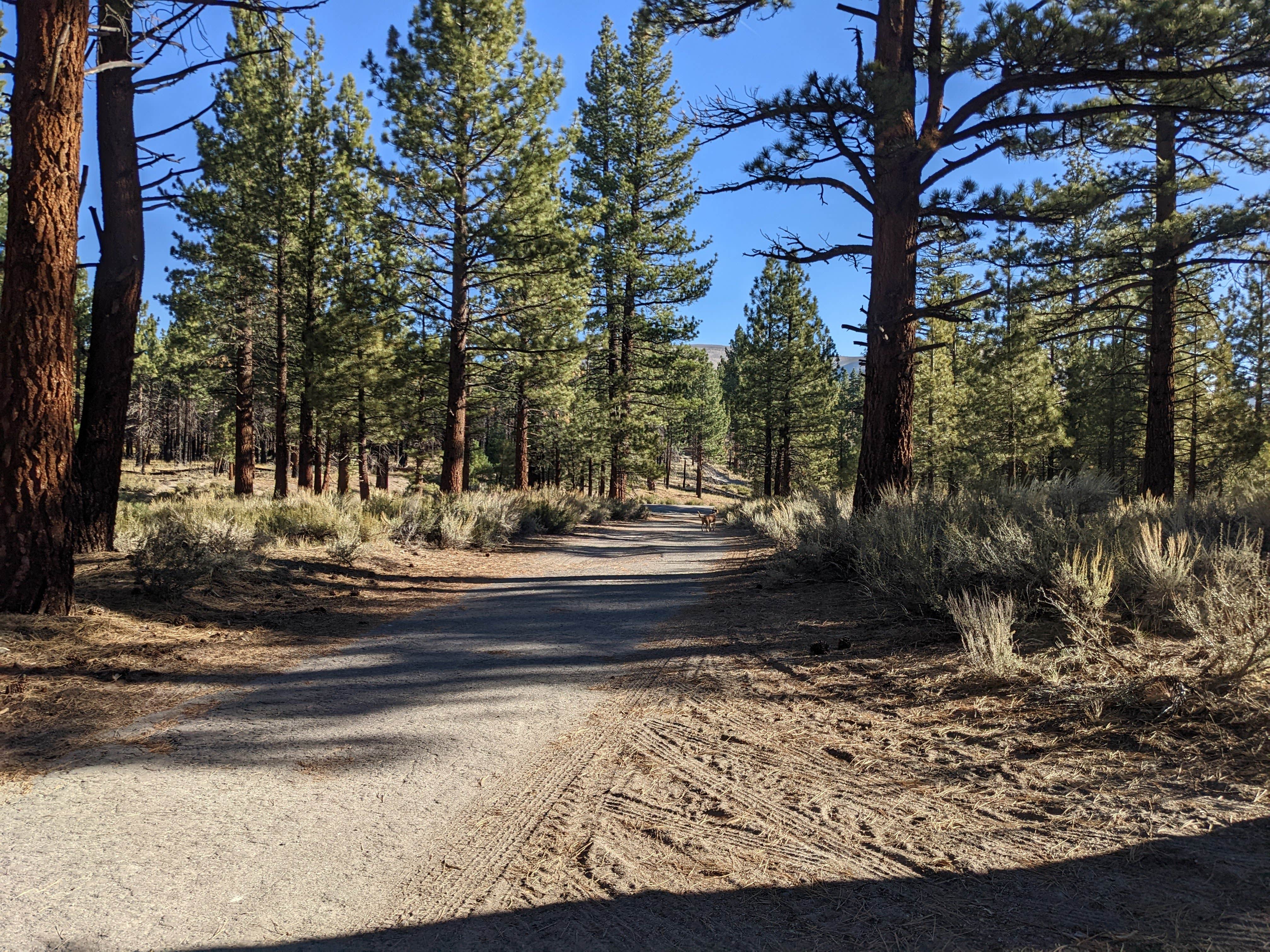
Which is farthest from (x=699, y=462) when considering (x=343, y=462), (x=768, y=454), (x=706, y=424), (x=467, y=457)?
(x=343, y=462)

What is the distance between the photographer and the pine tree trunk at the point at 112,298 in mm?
7734

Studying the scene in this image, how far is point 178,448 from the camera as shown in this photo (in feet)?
262

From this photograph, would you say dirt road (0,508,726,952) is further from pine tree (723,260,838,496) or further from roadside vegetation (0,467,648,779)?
pine tree (723,260,838,496)

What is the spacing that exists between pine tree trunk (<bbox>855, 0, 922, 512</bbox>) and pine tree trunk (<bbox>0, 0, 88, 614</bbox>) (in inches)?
338

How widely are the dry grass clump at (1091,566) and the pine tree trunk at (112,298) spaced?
27.7 feet

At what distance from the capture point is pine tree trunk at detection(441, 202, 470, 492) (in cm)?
1495

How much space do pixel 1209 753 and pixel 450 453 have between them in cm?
1445

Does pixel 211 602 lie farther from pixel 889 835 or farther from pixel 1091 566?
pixel 1091 566

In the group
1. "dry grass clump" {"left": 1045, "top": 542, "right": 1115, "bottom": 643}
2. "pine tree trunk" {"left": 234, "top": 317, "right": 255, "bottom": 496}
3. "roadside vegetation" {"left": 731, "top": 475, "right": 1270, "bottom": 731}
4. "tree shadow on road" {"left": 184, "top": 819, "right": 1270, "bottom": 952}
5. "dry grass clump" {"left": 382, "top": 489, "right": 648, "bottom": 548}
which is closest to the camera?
"tree shadow on road" {"left": 184, "top": 819, "right": 1270, "bottom": 952}

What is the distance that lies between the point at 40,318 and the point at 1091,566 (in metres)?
8.05

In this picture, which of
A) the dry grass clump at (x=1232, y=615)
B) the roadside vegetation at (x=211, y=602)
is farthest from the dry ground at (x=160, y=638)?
the dry grass clump at (x=1232, y=615)

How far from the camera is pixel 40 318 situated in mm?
5109

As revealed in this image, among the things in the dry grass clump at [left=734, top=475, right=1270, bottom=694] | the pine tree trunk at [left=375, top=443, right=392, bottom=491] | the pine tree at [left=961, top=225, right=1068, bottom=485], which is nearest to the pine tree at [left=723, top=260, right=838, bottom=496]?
the pine tree at [left=961, top=225, right=1068, bottom=485]

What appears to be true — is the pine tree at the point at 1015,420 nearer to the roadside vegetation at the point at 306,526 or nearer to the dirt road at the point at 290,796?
the roadside vegetation at the point at 306,526
